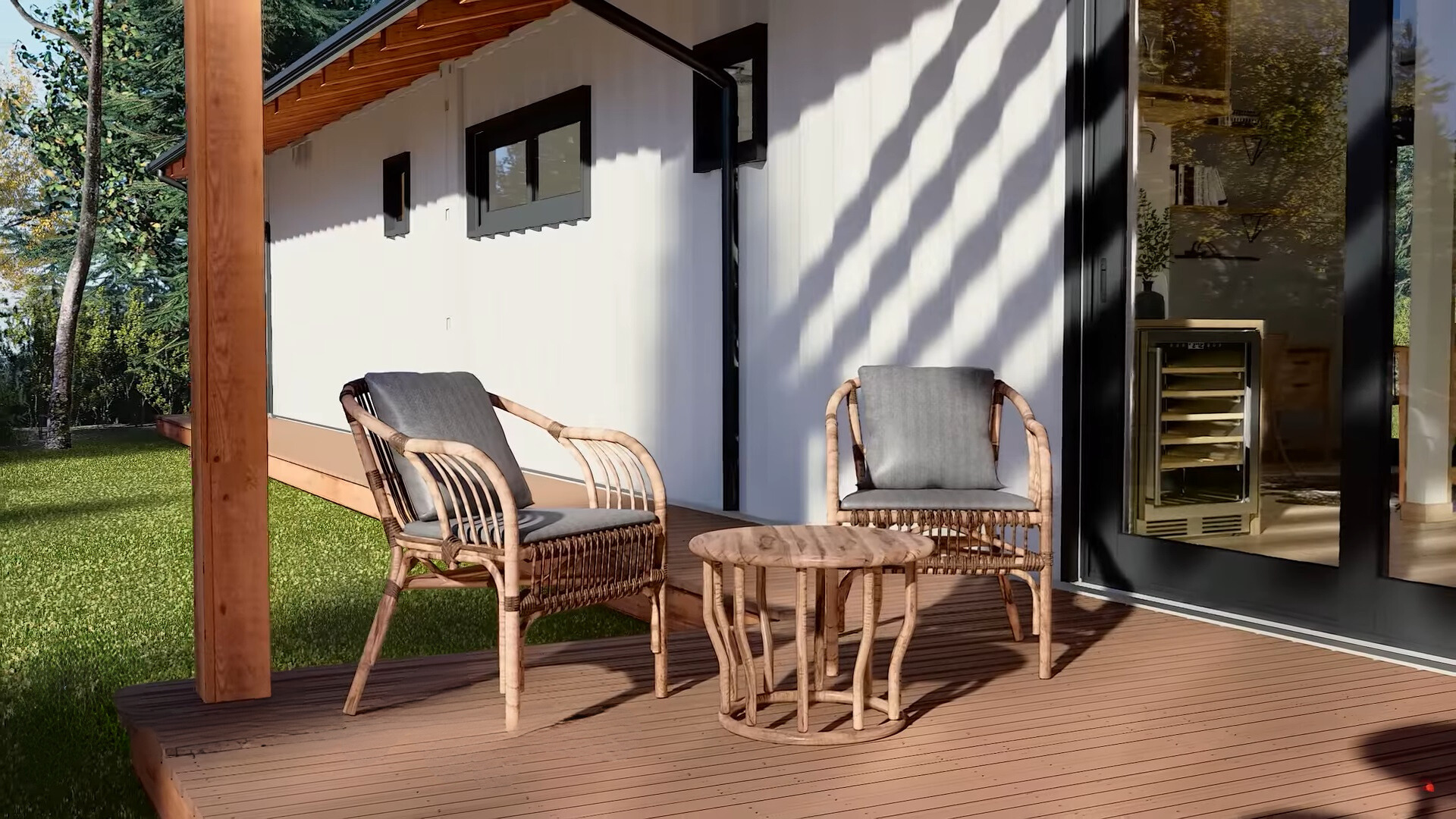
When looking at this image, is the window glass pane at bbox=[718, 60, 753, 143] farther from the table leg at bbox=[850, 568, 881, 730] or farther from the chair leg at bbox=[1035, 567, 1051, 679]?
the table leg at bbox=[850, 568, 881, 730]

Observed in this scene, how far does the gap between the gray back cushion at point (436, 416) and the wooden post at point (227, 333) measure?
0.32 metres

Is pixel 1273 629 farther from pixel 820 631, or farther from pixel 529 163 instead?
pixel 529 163

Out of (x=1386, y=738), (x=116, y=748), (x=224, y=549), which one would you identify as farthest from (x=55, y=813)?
(x=1386, y=738)

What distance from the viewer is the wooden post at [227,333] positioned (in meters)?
3.07

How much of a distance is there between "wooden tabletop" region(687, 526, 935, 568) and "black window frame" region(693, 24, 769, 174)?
357 cm

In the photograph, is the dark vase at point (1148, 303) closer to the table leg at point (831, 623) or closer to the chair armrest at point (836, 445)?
the chair armrest at point (836, 445)

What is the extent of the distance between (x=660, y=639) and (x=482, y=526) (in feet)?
1.71

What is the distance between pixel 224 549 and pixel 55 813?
0.67 meters

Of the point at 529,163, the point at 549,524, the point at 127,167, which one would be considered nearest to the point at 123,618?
the point at 549,524

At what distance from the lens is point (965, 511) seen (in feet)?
11.9

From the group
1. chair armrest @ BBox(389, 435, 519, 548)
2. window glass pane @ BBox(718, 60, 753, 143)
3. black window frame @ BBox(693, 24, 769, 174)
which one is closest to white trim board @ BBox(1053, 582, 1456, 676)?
chair armrest @ BBox(389, 435, 519, 548)

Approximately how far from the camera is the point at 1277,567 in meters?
4.07

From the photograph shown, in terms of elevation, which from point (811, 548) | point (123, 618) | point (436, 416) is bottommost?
point (123, 618)

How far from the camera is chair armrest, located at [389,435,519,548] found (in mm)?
2967
